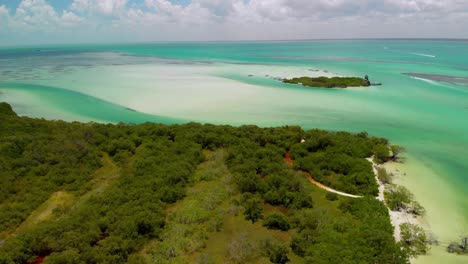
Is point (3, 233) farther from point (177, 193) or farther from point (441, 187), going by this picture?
point (441, 187)

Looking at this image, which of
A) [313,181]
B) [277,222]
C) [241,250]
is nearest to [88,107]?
[313,181]

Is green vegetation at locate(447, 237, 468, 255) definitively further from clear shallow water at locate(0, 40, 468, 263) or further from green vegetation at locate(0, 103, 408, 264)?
green vegetation at locate(0, 103, 408, 264)

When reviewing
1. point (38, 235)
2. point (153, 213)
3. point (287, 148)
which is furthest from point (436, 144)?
point (38, 235)

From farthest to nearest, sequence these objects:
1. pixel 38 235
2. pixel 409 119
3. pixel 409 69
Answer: pixel 409 69
pixel 409 119
pixel 38 235

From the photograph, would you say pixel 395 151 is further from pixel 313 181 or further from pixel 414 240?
pixel 414 240

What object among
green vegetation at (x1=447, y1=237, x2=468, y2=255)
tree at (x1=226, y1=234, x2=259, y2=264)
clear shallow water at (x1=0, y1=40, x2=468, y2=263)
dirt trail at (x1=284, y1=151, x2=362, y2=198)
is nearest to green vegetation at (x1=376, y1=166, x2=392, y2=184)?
clear shallow water at (x1=0, y1=40, x2=468, y2=263)
